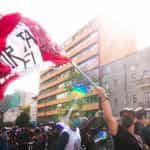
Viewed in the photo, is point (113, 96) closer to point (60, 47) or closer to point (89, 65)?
point (89, 65)

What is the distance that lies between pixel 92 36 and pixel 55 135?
200 ft

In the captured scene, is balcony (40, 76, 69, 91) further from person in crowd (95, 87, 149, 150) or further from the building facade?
person in crowd (95, 87, 149, 150)

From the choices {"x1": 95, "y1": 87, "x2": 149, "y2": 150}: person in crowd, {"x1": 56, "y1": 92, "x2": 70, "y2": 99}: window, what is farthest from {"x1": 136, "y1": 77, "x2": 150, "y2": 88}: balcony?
{"x1": 95, "y1": 87, "x2": 149, "y2": 150}: person in crowd

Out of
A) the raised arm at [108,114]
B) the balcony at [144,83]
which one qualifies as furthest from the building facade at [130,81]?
the raised arm at [108,114]

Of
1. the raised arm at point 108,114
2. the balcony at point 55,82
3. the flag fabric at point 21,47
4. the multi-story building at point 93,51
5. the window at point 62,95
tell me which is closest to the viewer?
the raised arm at point 108,114

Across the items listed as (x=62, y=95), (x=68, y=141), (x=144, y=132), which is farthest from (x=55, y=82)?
(x=144, y=132)

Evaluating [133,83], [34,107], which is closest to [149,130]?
[133,83]

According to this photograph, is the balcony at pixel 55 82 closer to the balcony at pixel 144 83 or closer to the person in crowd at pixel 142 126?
the balcony at pixel 144 83

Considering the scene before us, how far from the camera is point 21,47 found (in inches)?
214

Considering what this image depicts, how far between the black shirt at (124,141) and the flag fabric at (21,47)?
137cm

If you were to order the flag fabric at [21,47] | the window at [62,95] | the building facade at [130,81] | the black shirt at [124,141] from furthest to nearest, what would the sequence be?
the window at [62,95], the building facade at [130,81], the flag fabric at [21,47], the black shirt at [124,141]

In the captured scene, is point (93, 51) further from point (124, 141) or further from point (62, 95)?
point (124, 141)

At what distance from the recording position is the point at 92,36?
2721 inches

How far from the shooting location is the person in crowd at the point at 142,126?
5.96m
